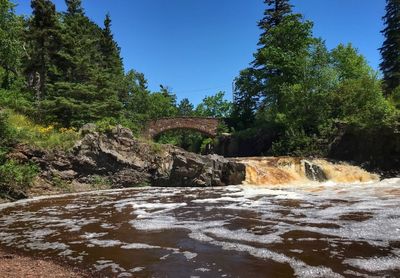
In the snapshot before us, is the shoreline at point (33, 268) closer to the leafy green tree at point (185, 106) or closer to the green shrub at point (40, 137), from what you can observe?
the green shrub at point (40, 137)

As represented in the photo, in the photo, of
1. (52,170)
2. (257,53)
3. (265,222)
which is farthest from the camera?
(257,53)

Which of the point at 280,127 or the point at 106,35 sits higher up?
the point at 106,35

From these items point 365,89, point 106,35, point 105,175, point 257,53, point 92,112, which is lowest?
point 105,175

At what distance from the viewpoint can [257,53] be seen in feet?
132

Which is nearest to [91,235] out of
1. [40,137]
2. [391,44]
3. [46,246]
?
[46,246]

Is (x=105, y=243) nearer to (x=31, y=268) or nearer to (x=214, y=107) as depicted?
(x=31, y=268)

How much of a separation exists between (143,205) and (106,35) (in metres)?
38.8

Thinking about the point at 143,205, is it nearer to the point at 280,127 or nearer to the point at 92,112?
the point at 92,112

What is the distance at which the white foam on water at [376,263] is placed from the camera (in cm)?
588

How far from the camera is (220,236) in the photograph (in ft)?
27.5

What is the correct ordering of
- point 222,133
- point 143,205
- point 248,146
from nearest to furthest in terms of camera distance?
point 143,205 → point 248,146 → point 222,133

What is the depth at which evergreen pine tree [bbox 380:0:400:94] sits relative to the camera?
43.9m

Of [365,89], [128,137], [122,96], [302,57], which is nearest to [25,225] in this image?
[128,137]

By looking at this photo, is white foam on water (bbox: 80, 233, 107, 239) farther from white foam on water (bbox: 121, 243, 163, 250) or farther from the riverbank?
the riverbank
